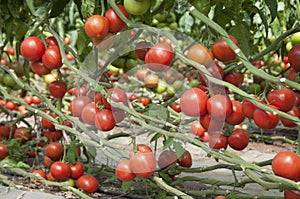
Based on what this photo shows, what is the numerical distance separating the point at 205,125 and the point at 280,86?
0.62 feet

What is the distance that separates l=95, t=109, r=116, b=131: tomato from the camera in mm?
1355

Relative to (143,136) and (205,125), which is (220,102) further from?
(143,136)

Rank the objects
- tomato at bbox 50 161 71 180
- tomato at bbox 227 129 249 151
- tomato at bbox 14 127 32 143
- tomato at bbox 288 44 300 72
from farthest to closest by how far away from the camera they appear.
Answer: tomato at bbox 14 127 32 143, tomato at bbox 50 161 71 180, tomato at bbox 227 129 249 151, tomato at bbox 288 44 300 72

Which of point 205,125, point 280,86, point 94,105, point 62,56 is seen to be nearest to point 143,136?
point 94,105

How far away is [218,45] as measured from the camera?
119 cm

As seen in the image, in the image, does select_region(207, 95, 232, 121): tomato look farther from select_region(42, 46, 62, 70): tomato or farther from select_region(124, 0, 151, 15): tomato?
select_region(42, 46, 62, 70): tomato

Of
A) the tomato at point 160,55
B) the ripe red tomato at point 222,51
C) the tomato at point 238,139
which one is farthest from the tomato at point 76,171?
the ripe red tomato at point 222,51

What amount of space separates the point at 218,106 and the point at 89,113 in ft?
1.41

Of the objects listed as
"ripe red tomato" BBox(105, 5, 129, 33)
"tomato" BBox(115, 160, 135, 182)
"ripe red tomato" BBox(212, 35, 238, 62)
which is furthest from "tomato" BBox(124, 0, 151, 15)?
"tomato" BBox(115, 160, 135, 182)

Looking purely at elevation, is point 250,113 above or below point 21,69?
below

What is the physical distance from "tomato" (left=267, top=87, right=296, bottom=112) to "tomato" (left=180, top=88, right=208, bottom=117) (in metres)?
0.15

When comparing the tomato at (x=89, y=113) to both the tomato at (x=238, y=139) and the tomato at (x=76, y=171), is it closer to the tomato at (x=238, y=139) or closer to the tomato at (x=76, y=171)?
the tomato at (x=238, y=139)

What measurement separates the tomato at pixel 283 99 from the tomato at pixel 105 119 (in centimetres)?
44

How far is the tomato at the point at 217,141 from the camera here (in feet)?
4.35
